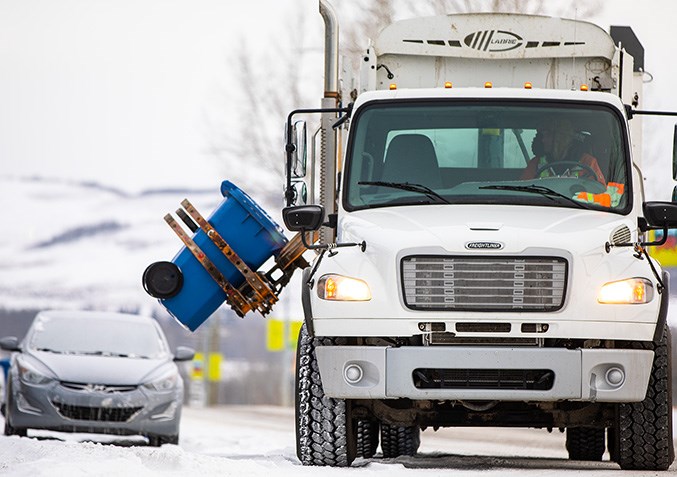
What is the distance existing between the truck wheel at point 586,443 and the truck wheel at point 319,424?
336 cm

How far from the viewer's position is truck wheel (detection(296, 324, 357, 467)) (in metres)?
10.1

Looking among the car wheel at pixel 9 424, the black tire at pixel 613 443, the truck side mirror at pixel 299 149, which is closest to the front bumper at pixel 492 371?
the black tire at pixel 613 443

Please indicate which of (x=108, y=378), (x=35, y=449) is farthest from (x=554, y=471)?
(x=108, y=378)

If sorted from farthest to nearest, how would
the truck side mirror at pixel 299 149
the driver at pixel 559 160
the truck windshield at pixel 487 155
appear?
1. the truck side mirror at pixel 299 149
2. the driver at pixel 559 160
3. the truck windshield at pixel 487 155

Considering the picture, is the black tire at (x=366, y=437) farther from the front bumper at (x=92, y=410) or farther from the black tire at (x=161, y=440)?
the black tire at (x=161, y=440)

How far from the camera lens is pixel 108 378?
53.3 feet

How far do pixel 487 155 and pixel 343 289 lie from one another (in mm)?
1591

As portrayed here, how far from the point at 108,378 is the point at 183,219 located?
4508 mm

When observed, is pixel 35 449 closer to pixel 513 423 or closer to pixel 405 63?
pixel 513 423

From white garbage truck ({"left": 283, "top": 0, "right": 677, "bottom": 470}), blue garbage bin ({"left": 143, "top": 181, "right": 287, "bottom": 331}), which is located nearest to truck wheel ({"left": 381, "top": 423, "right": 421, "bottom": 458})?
blue garbage bin ({"left": 143, "top": 181, "right": 287, "bottom": 331})

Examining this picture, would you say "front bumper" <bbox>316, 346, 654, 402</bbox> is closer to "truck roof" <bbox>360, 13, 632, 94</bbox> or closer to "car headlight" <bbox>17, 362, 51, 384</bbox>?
"truck roof" <bbox>360, 13, 632, 94</bbox>

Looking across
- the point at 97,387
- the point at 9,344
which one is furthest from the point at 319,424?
the point at 9,344

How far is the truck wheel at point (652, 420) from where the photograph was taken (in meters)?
10.0

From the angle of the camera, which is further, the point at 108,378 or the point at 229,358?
the point at 229,358
